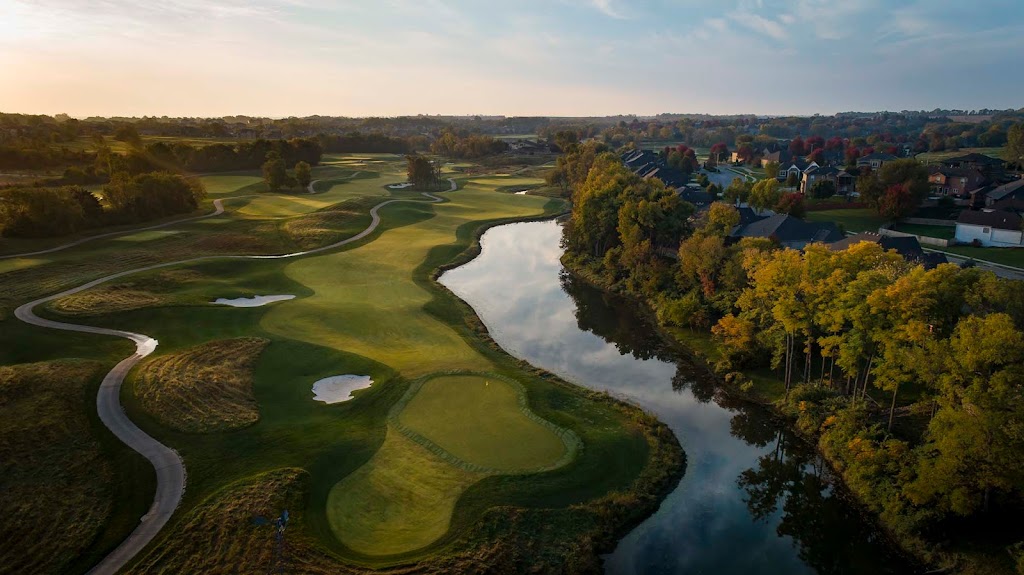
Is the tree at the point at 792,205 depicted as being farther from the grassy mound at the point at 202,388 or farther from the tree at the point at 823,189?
the grassy mound at the point at 202,388

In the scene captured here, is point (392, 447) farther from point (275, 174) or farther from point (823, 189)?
point (275, 174)

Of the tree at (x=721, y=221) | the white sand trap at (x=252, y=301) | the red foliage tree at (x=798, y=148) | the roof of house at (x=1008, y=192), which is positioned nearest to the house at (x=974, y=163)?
the roof of house at (x=1008, y=192)

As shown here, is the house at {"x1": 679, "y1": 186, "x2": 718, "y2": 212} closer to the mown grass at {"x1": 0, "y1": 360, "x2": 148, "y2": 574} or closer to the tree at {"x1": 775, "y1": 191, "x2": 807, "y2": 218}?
the tree at {"x1": 775, "y1": 191, "x2": 807, "y2": 218}

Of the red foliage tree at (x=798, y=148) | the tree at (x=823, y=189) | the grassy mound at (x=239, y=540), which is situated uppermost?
the red foliage tree at (x=798, y=148)

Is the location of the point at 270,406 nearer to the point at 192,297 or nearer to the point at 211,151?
the point at 192,297

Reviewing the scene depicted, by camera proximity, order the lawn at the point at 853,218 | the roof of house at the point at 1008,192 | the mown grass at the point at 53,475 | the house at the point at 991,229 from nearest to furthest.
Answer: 1. the mown grass at the point at 53,475
2. the house at the point at 991,229
3. the lawn at the point at 853,218
4. the roof of house at the point at 1008,192

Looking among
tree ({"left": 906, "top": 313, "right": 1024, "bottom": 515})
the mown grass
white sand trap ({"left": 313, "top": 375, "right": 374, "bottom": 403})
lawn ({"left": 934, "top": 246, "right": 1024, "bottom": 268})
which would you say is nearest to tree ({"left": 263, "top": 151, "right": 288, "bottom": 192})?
the mown grass

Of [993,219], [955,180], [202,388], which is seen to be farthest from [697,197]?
[202,388]
